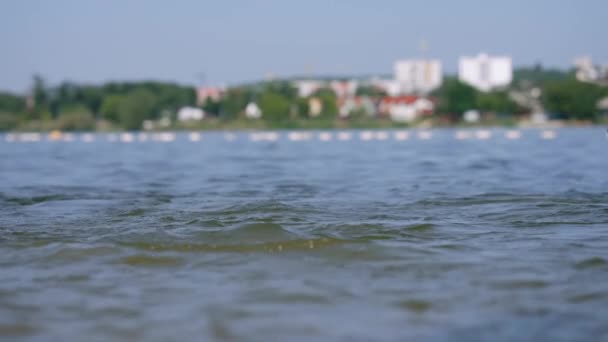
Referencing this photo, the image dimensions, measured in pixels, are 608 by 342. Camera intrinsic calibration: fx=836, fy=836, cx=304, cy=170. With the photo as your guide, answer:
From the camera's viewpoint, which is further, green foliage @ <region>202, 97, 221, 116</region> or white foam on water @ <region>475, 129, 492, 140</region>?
green foliage @ <region>202, 97, 221, 116</region>

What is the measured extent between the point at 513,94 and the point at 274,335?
132994 millimetres

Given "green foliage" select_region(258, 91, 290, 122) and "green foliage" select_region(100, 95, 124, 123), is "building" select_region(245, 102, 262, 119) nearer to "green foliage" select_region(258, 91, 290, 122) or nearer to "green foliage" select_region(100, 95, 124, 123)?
"green foliage" select_region(258, 91, 290, 122)

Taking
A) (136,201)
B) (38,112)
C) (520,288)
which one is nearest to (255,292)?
(520,288)

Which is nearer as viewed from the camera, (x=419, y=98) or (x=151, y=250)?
(x=151, y=250)

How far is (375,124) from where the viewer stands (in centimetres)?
10606

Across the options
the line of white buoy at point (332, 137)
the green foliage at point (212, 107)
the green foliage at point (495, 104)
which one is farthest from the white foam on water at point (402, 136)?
the green foliage at point (212, 107)

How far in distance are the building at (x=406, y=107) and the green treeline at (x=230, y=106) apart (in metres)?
5.46

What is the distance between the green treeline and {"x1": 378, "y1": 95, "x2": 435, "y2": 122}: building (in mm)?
5464

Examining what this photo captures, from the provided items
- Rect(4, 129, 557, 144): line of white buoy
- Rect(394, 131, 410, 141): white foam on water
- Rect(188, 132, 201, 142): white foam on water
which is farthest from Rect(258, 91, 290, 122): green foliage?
Rect(394, 131, 410, 141): white foam on water

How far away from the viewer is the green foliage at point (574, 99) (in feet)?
358

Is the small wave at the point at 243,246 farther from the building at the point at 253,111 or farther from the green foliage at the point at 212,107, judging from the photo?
the green foliage at the point at 212,107

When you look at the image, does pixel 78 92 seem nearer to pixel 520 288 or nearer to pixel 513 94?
pixel 513 94

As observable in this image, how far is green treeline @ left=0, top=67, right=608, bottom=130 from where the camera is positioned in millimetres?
109750

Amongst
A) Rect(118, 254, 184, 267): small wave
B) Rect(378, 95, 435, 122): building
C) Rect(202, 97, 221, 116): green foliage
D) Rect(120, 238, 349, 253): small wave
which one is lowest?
Rect(378, 95, 435, 122): building
